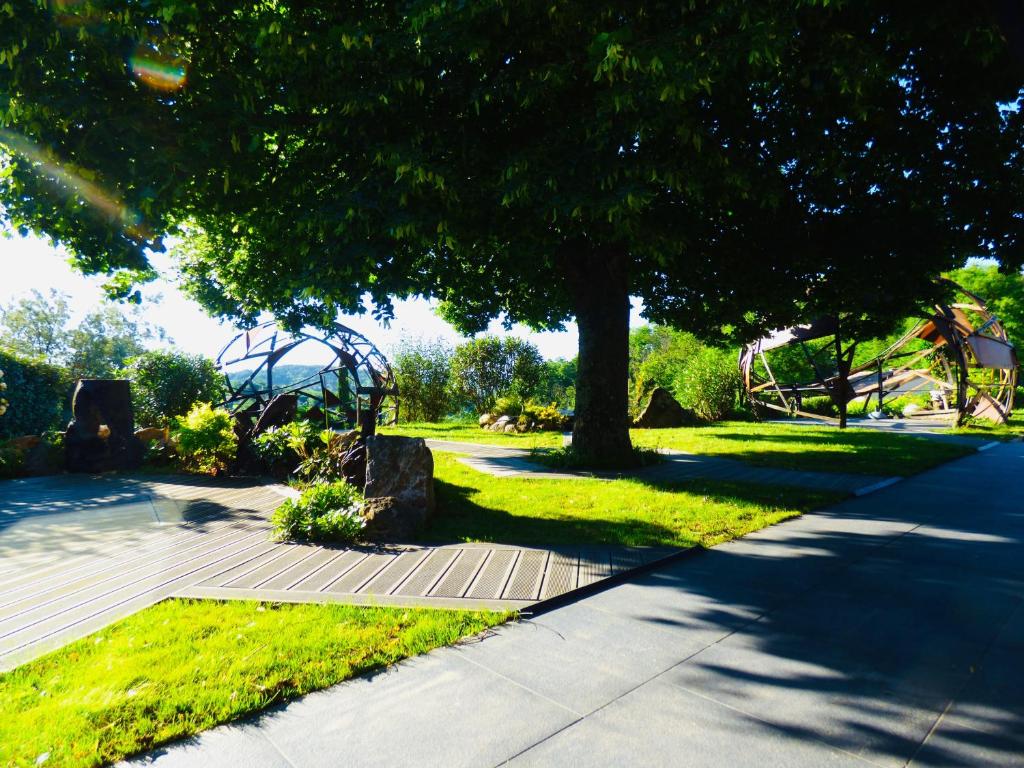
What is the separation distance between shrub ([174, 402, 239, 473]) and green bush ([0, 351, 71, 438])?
6.31m

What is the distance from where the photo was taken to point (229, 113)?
6434 mm

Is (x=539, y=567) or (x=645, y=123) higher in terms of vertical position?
(x=645, y=123)

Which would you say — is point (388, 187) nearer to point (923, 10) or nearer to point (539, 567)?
point (539, 567)

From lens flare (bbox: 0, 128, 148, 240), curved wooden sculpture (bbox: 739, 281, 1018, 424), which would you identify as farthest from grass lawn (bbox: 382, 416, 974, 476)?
lens flare (bbox: 0, 128, 148, 240)

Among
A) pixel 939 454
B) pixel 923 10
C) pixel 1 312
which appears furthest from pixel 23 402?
pixel 1 312

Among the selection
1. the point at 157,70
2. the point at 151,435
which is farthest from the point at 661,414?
the point at 157,70

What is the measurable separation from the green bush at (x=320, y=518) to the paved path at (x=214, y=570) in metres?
0.23

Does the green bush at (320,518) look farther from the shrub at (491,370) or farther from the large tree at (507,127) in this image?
the shrub at (491,370)

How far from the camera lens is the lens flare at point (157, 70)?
6203 millimetres

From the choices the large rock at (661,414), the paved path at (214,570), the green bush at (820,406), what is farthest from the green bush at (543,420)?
the paved path at (214,570)

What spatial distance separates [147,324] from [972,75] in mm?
59718

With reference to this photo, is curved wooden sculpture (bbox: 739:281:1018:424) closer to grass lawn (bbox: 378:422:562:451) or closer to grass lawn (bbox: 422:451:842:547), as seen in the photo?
grass lawn (bbox: 378:422:562:451)

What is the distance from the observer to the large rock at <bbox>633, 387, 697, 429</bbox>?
64.7ft

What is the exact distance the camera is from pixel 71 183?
6.88 m
